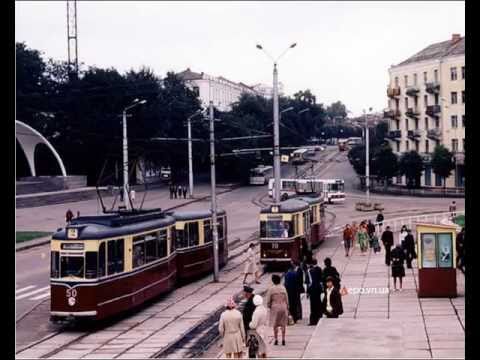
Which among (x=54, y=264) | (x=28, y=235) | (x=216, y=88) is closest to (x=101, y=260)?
(x=54, y=264)

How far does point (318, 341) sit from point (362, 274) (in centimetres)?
1511

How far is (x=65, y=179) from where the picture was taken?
6788 cm

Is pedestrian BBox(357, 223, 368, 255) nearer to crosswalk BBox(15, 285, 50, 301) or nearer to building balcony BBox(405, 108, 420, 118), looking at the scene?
crosswalk BBox(15, 285, 50, 301)

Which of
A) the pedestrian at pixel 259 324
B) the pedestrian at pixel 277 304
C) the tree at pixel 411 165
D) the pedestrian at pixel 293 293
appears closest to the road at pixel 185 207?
the tree at pixel 411 165

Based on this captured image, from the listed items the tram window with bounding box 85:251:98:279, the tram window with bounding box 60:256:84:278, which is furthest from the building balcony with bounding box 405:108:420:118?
the tram window with bounding box 60:256:84:278

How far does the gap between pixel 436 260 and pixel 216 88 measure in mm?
102119

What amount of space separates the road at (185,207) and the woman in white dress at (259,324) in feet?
24.3

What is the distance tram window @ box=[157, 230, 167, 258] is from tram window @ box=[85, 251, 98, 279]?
160 inches

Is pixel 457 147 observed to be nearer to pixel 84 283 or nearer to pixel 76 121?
pixel 76 121

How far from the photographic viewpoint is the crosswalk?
2472cm

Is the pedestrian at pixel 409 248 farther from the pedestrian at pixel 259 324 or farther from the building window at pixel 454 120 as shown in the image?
the building window at pixel 454 120

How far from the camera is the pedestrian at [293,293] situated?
16.6 m
